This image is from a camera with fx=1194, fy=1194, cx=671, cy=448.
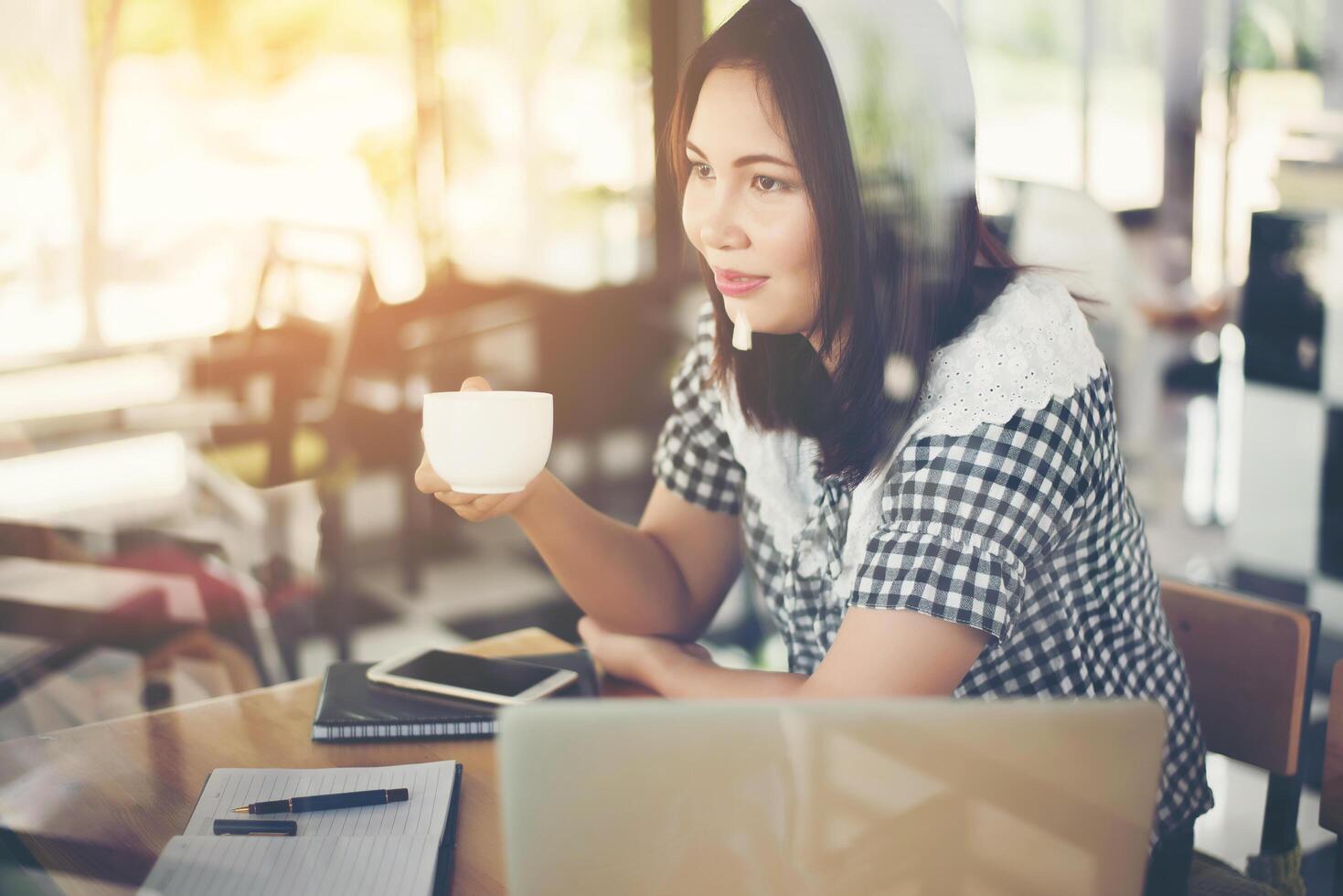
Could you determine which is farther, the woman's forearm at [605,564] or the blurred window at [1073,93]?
the blurred window at [1073,93]

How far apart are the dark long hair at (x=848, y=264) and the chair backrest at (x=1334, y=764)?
36cm

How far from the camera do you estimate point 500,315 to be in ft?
11.9

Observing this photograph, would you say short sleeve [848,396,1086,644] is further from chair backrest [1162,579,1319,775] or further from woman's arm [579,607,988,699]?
chair backrest [1162,579,1319,775]

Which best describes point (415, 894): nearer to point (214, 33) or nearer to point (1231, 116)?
point (214, 33)

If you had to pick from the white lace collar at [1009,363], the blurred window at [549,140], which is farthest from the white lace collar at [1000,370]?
the blurred window at [549,140]

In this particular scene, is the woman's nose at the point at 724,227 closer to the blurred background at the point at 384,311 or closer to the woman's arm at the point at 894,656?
the woman's arm at the point at 894,656

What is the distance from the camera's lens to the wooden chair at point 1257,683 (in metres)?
0.98

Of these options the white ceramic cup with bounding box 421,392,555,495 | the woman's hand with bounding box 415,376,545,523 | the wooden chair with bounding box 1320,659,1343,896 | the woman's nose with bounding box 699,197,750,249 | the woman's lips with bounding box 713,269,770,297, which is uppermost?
the woman's nose with bounding box 699,197,750,249

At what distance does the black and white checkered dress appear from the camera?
2.70ft

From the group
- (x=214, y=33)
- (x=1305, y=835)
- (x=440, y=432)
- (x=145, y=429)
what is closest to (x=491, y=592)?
(x=145, y=429)

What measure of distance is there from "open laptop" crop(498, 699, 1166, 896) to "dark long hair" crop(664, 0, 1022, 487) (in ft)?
1.49

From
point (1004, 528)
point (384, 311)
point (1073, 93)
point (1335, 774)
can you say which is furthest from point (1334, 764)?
point (1073, 93)

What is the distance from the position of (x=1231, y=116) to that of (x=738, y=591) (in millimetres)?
3108

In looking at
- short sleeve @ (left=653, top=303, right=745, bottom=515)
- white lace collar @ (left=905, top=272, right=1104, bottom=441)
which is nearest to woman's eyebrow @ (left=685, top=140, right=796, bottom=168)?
white lace collar @ (left=905, top=272, right=1104, bottom=441)
